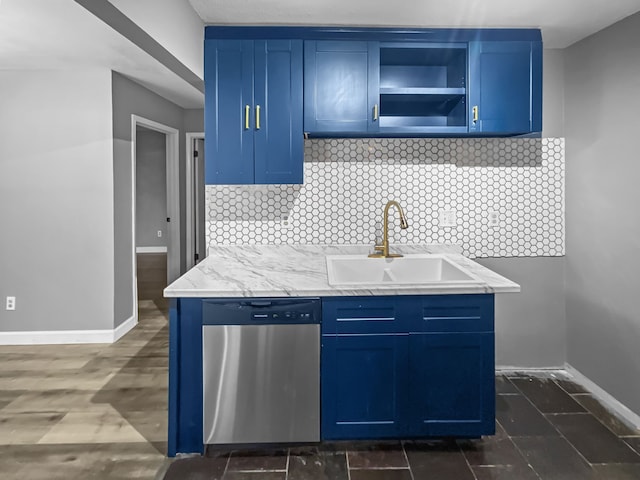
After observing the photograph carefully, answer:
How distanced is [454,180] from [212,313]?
182 centimetres

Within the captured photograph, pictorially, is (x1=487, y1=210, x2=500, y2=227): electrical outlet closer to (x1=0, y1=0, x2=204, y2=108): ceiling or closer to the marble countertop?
the marble countertop

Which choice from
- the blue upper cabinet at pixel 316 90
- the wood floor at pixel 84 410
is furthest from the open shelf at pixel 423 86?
the wood floor at pixel 84 410

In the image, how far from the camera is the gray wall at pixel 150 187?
746 centimetres

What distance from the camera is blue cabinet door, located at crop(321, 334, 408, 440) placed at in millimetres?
2336

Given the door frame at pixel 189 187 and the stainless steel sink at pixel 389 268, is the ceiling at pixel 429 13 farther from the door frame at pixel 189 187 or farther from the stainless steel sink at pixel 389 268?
the door frame at pixel 189 187

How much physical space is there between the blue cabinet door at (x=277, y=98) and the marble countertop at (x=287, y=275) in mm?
613

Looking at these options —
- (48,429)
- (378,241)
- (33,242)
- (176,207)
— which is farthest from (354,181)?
(176,207)

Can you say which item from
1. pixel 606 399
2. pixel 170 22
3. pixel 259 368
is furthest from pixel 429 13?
pixel 606 399

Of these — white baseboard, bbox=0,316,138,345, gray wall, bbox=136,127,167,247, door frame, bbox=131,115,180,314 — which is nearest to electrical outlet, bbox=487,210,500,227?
white baseboard, bbox=0,316,138,345

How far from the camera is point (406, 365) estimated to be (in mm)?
2344

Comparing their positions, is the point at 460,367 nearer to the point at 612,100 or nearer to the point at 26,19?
the point at 612,100

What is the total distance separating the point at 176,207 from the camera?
5828mm

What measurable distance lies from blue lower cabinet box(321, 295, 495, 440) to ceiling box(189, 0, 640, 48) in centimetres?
155

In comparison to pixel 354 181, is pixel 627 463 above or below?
below
